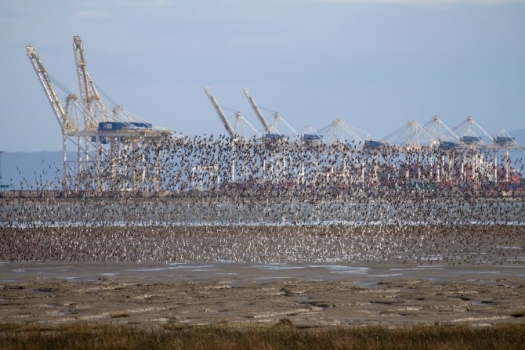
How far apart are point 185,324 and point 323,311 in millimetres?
3193

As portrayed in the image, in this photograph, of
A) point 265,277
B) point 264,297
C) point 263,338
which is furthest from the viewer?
point 265,277

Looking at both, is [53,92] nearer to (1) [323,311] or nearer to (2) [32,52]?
(2) [32,52]

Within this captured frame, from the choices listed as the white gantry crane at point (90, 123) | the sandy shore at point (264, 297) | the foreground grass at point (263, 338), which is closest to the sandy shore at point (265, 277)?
the sandy shore at point (264, 297)

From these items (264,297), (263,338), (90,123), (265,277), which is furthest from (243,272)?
(90,123)

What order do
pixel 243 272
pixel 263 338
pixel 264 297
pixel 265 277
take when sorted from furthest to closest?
pixel 243 272 < pixel 265 277 < pixel 264 297 < pixel 263 338

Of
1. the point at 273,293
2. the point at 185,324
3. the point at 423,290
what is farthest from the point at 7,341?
the point at 423,290

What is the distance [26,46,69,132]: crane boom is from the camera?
134625 millimetres

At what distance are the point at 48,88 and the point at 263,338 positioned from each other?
413 ft

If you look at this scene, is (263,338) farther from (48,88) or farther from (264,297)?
(48,88)

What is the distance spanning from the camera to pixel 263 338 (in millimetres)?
16047

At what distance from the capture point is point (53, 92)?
456ft

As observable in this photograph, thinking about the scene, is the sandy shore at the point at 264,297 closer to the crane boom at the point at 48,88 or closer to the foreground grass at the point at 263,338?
the foreground grass at the point at 263,338

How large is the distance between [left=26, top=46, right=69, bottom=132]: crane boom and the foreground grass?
12072cm

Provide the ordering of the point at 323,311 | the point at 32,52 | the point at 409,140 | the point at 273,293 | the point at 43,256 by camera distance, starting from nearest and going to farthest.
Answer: the point at 323,311 → the point at 273,293 → the point at 43,256 → the point at 32,52 → the point at 409,140
